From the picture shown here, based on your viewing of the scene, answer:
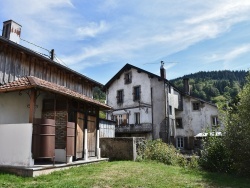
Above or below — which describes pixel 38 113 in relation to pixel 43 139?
above

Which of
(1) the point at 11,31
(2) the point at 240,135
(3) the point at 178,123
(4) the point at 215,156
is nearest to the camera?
(2) the point at 240,135

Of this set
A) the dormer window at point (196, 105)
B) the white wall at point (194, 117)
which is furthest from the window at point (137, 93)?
the dormer window at point (196, 105)

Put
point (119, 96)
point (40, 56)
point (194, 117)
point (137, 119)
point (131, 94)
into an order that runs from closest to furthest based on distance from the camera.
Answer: point (40, 56)
point (137, 119)
point (131, 94)
point (194, 117)
point (119, 96)

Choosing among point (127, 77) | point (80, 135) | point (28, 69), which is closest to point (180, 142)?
point (127, 77)

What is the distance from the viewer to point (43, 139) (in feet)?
31.6

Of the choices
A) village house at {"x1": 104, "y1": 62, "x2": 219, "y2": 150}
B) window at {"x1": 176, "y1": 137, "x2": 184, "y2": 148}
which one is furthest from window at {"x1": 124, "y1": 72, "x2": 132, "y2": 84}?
window at {"x1": 176, "y1": 137, "x2": 184, "y2": 148}

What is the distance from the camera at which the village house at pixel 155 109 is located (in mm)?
31312

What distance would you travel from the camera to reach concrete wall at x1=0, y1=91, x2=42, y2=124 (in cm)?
1081

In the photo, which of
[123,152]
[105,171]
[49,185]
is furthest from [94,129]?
[49,185]

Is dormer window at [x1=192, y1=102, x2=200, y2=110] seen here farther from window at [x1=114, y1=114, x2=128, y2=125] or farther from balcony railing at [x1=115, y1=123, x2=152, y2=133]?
window at [x1=114, y1=114, x2=128, y2=125]

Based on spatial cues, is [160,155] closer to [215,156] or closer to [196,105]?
[215,156]

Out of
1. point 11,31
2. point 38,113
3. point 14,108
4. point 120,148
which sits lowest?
point 120,148

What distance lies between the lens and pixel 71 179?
8.43 meters

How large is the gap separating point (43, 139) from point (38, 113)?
2.48m
